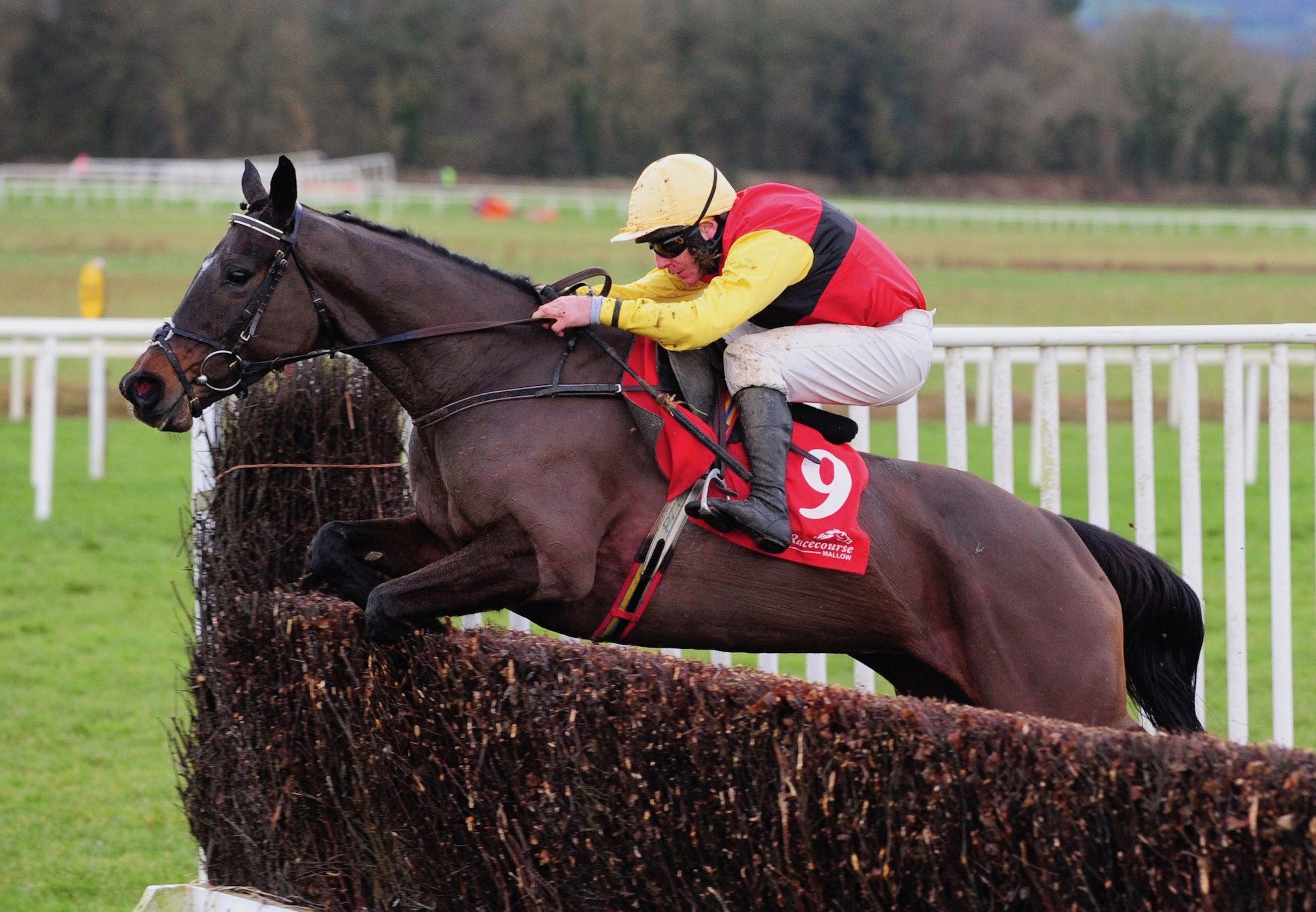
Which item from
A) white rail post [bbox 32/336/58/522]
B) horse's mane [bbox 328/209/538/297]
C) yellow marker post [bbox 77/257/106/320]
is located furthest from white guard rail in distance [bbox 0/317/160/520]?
horse's mane [bbox 328/209/538/297]

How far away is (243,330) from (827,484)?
1.44 m

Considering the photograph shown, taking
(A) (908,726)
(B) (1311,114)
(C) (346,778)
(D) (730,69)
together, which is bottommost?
(C) (346,778)

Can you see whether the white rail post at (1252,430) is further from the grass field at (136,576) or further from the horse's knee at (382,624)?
the horse's knee at (382,624)

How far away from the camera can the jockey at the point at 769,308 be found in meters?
3.56

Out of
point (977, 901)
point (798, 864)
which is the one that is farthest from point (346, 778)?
point (977, 901)

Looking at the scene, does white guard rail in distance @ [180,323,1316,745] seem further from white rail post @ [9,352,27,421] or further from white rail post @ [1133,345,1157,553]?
white rail post @ [9,352,27,421]

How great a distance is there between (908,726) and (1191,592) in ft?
5.98

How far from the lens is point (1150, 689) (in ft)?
13.5

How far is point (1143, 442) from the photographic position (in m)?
4.57

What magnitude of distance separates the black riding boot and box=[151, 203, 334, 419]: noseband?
1.07m

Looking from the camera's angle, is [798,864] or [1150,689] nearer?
[798,864]

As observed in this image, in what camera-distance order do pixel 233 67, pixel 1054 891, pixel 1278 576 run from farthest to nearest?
1. pixel 233 67
2. pixel 1278 576
3. pixel 1054 891

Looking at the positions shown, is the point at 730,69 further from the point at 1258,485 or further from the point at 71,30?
the point at 1258,485

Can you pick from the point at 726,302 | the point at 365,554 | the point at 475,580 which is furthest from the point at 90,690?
the point at 726,302
